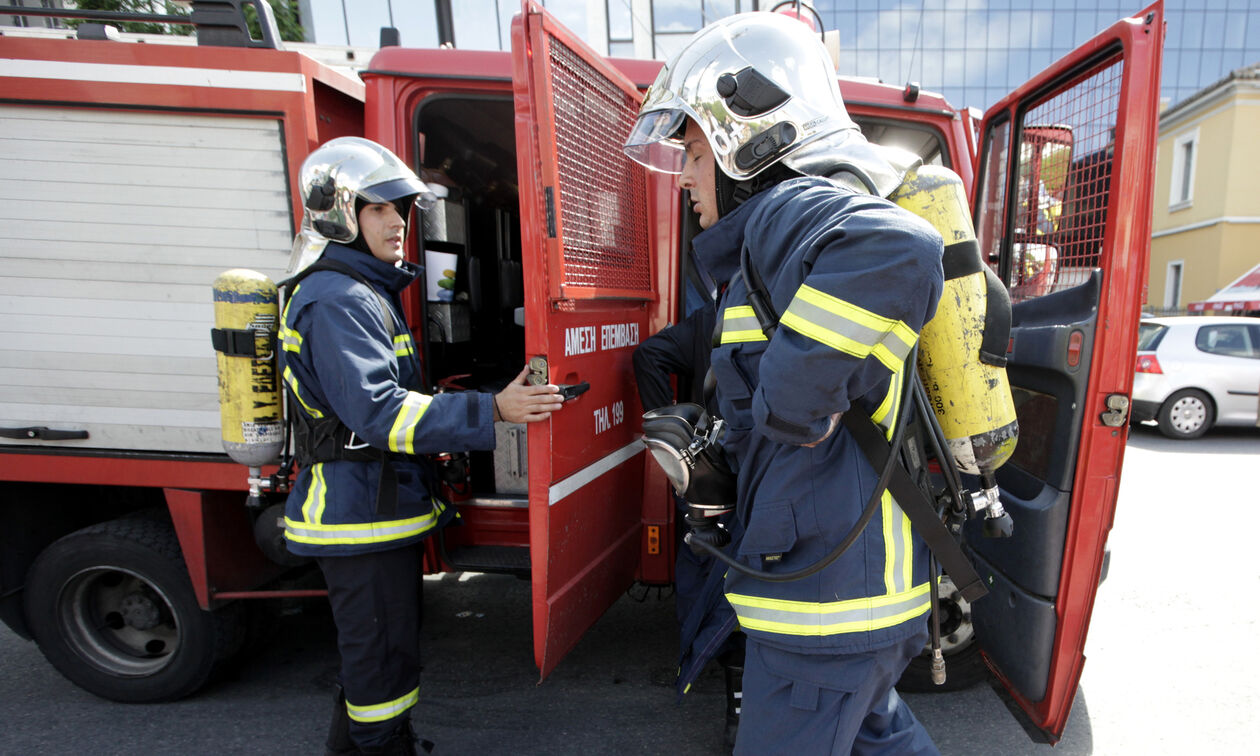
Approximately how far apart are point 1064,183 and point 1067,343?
2.04ft

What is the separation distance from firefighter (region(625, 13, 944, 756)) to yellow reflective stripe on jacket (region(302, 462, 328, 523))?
48.1 inches

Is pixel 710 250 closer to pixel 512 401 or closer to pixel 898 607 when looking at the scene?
pixel 512 401

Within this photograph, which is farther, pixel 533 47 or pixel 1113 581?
pixel 1113 581

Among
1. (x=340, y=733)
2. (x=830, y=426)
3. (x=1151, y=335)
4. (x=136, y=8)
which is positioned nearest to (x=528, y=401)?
(x=830, y=426)

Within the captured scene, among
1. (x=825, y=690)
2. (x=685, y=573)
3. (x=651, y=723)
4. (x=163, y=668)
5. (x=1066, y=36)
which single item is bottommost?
(x=651, y=723)

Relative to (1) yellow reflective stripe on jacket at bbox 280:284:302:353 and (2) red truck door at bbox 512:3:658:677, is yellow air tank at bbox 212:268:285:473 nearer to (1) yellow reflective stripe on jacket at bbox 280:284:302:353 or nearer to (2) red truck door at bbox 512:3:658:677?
(1) yellow reflective stripe on jacket at bbox 280:284:302:353

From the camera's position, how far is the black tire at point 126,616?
2.62m

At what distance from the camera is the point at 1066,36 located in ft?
92.5

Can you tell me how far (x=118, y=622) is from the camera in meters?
2.84

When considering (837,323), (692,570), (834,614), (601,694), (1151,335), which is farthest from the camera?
(1151,335)

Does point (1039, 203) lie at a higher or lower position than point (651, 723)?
higher

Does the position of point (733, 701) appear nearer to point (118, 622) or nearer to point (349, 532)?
point (349, 532)

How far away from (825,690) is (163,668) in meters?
2.74

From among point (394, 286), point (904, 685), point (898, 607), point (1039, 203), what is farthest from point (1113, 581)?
point (394, 286)
